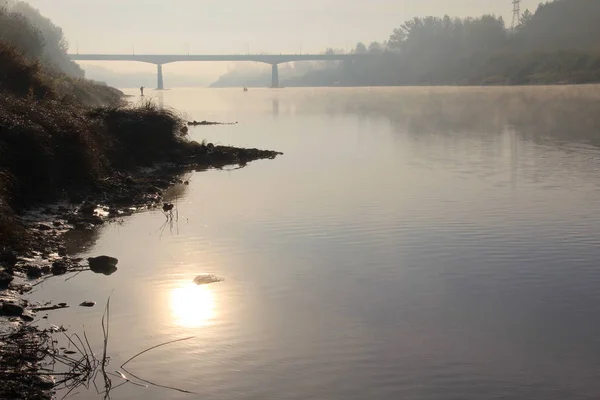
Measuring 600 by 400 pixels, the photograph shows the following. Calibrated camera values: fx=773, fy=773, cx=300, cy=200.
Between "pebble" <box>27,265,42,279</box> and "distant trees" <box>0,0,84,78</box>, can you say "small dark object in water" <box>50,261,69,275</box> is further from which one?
"distant trees" <box>0,0,84,78</box>

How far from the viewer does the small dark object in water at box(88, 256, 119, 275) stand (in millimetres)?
14590

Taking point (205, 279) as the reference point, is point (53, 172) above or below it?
above

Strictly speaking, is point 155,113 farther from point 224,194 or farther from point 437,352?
point 437,352

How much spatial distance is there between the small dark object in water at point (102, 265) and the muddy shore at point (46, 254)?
80 mm

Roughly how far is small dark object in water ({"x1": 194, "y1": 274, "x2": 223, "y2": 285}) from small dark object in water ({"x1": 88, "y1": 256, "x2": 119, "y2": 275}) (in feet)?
6.27

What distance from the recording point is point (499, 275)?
13766 mm

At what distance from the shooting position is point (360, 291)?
13.0m

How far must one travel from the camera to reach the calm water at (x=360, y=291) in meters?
9.48

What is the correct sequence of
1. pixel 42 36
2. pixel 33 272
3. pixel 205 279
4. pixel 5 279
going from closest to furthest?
pixel 5 279 → pixel 33 272 → pixel 205 279 → pixel 42 36

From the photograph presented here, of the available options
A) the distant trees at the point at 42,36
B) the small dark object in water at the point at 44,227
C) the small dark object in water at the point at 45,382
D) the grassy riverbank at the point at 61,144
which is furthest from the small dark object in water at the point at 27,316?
the distant trees at the point at 42,36

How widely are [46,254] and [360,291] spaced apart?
6.42 m

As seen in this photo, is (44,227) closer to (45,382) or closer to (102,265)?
(102,265)

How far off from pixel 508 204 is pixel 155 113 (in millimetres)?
16389

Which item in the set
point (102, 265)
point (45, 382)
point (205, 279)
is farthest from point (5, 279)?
point (45, 382)
